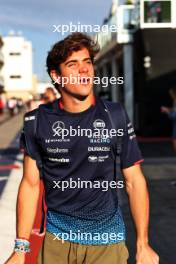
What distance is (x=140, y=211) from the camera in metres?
2.43

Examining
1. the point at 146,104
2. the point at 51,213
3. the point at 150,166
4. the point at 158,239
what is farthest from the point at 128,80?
the point at 51,213

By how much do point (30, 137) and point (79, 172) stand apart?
298 mm

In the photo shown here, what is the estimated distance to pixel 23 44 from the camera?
121 meters

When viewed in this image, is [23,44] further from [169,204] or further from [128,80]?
[169,204]

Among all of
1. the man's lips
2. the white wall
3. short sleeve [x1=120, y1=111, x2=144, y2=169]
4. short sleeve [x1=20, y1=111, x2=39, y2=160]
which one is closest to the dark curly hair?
the man's lips

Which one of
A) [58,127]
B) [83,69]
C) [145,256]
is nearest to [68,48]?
[83,69]

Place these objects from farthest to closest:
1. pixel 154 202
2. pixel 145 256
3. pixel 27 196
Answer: pixel 154 202, pixel 27 196, pixel 145 256

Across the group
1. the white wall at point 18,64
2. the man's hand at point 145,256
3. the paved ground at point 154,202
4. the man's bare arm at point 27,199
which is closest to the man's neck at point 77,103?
the man's bare arm at point 27,199

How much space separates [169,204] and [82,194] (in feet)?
18.0

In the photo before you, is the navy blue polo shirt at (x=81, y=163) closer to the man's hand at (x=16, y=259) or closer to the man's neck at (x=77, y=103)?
the man's neck at (x=77, y=103)

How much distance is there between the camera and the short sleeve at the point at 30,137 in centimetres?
246

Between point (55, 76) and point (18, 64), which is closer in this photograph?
point (55, 76)

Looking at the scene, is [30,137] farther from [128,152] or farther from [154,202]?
[154,202]

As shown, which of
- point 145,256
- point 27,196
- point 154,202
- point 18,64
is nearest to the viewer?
point 145,256
